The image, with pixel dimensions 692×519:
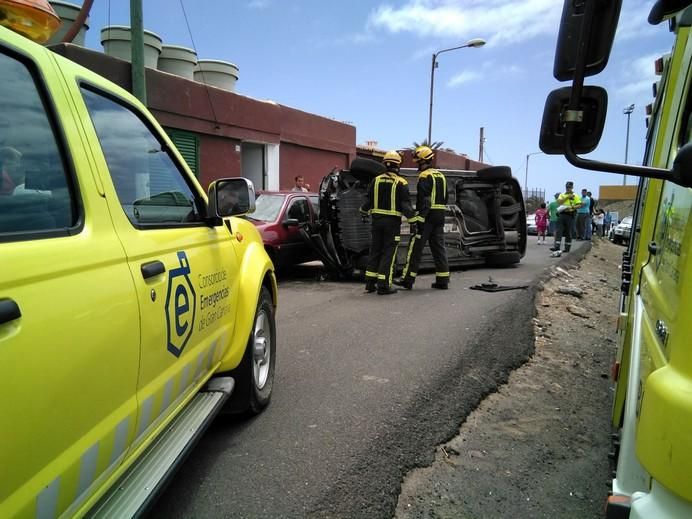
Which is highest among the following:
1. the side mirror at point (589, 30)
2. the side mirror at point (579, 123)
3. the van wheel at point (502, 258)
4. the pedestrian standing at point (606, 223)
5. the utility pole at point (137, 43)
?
the utility pole at point (137, 43)

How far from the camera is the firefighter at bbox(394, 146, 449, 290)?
797 centimetres

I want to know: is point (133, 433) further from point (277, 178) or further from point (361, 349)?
point (277, 178)

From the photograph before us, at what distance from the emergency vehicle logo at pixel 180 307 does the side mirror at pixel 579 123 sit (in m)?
1.54

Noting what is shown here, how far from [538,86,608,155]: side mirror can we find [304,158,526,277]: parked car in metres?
6.40

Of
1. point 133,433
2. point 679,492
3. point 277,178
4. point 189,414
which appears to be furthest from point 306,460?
point 277,178

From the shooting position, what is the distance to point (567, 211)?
13961 mm

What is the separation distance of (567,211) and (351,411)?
12.2 metres

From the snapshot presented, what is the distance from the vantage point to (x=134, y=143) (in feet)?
7.61

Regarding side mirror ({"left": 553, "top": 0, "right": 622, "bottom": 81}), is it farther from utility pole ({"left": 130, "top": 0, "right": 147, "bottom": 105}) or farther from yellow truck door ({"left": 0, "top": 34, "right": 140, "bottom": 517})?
utility pole ({"left": 130, "top": 0, "right": 147, "bottom": 105})

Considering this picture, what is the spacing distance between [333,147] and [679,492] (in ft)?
64.4

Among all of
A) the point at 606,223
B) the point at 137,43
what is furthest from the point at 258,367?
the point at 606,223

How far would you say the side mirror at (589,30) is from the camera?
5.47ft

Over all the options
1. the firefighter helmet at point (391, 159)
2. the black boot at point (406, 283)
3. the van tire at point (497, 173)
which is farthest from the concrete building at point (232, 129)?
the van tire at point (497, 173)

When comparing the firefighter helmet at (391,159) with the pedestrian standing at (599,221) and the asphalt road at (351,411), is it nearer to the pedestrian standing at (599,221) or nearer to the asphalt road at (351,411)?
the asphalt road at (351,411)
